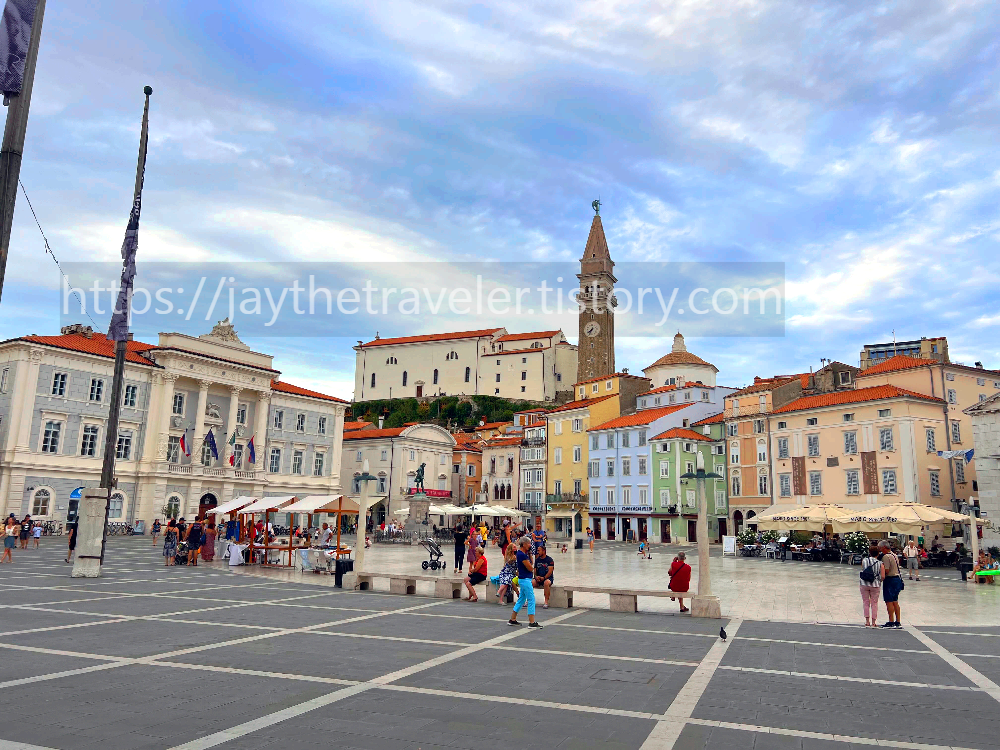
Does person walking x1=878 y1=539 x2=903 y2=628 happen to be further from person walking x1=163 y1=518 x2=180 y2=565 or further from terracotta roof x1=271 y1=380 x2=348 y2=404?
terracotta roof x1=271 y1=380 x2=348 y2=404

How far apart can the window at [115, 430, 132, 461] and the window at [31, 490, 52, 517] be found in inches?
218

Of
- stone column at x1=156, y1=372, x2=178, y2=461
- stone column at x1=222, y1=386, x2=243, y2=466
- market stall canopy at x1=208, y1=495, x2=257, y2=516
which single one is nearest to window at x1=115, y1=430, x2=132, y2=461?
stone column at x1=156, y1=372, x2=178, y2=461

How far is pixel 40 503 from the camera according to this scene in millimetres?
44438

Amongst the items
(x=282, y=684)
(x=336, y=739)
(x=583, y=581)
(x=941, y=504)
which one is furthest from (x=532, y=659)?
(x=941, y=504)

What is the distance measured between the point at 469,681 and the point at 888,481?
146 ft

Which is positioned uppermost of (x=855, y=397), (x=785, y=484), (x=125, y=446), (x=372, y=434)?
(x=855, y=397)

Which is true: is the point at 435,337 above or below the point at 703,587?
above

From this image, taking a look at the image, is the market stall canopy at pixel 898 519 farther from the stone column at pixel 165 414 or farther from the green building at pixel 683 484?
the stone column at pixel 165 414

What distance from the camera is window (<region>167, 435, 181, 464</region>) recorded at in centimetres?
5244

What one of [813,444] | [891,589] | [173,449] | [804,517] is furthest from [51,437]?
[813,444]

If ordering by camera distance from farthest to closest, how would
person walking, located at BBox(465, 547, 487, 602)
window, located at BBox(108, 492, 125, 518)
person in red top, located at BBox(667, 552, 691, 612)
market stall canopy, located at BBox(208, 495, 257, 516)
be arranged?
window, located at BBox(108, 492, 125, 518) → market stall canopy, located at BBox(208, 495, 257, 516) → person walking, located at BBox(465, 547, 487, 602) → person in red top, located at BBox(667, 552, 691, 612)

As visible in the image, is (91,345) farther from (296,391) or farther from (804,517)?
(804,517)

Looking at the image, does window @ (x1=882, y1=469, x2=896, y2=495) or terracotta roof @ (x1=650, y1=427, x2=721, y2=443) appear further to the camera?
terracotta roof @ (x1=650, y1=427, x2=721, y2=443)

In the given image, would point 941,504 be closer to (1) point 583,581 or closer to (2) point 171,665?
(1) point 583,581
